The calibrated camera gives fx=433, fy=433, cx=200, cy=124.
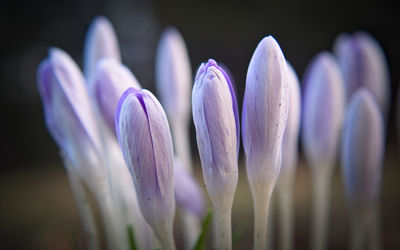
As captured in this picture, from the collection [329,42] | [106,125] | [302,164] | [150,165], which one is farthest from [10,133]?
[150,165]

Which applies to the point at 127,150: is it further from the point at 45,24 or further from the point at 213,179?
the point at 45,24

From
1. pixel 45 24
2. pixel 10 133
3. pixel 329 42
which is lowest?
pixel 10 133

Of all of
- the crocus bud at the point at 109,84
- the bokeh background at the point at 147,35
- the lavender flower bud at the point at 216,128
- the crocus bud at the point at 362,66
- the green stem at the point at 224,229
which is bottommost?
the green stem at the point at 224,229

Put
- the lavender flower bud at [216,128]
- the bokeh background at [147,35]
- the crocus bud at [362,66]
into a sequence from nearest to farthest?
the lavender flower bud at [216,128]
the crocus bud at [362,66]
the bokeh background at [147,35]

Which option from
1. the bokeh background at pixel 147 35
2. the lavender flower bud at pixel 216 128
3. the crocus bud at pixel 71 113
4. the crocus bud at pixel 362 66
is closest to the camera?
the lavender flower bud at pixel 216 128

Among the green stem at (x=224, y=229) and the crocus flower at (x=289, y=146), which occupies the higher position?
the crocus flower at (x=289, y=146)

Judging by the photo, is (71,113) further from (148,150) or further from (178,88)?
(178,88)

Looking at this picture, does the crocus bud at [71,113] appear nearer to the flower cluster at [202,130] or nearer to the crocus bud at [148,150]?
the flower cluster at [202,130]

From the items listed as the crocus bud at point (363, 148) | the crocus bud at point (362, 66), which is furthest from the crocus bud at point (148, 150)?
the crocus bud at point (362, 66)
